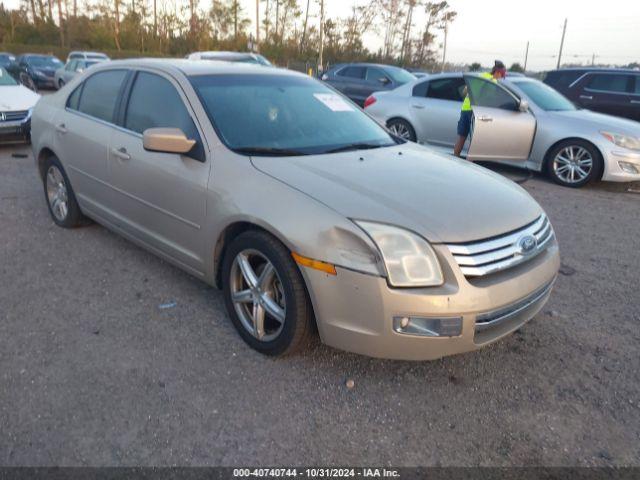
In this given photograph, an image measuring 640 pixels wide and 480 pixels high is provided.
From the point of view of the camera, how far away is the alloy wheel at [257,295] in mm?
2873

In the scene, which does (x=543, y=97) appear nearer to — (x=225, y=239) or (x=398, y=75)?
(x=398, y=75)

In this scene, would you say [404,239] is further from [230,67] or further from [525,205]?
[230,67]

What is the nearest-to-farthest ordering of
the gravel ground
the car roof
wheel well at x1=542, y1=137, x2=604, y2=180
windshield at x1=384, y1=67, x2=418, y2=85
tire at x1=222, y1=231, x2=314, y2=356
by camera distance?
the gravel ground
tire at x1=222, y1=231, x2=314, y2=356
the car roof
wheel well at x1=542, y1=137, x2=604, y2=180
windshield at x1=384, y1=67, x2=418, y2=85

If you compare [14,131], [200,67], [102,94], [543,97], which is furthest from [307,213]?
[14,131]

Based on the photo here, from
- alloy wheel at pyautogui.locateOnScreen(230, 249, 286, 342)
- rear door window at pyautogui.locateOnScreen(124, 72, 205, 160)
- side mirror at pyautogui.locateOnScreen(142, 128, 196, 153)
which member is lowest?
alloy wheel at pyautogui.locateOnScreen(230, 249, 286, 342)

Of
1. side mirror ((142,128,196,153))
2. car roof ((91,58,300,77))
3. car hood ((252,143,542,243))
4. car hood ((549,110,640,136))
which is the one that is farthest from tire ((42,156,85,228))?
car hood ((549,110,640,136))

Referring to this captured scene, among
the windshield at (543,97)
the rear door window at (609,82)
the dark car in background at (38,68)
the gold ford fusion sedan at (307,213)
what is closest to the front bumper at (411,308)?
the gold ford fusion sedan at (307,213)

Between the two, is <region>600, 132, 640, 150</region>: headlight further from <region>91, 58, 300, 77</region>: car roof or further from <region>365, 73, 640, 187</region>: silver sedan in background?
<region>91, 58, 300, 77</region>: car roof

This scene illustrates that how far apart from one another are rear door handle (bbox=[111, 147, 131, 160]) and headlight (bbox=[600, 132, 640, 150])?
21.2 feet

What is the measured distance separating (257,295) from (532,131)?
6.17 metres

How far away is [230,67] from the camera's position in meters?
3.90

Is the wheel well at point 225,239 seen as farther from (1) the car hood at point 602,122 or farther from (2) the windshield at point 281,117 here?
(1) the car hood at point 602,122

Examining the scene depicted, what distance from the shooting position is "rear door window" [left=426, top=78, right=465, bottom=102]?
8.43m

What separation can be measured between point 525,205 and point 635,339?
1236mm
